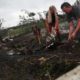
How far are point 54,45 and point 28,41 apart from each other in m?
2.13

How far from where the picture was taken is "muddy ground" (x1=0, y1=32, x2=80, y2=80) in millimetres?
7121

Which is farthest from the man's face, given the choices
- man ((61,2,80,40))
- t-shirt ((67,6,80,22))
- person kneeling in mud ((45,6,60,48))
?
person kneeling in mud ((45,6,60,48))

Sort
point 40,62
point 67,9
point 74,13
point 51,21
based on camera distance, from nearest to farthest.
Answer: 1. point 40,62
2. point 67,9
3. point 74,13
4. point 51,21

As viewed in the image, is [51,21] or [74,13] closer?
[74,13]

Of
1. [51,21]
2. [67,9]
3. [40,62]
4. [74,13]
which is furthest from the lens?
[51,21]

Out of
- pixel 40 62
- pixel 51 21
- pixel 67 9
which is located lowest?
pixel 40 62

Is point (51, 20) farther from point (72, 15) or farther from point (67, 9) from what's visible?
point (67, 9)

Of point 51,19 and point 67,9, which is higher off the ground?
point 67,9

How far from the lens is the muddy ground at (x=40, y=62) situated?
712 cm

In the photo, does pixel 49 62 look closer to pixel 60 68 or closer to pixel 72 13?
pixel 60 68

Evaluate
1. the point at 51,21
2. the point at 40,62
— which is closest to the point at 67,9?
the point at 40,62

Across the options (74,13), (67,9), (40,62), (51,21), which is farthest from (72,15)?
(40,62)

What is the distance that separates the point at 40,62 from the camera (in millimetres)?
7629

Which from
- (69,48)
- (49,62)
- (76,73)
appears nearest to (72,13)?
(69,48)
